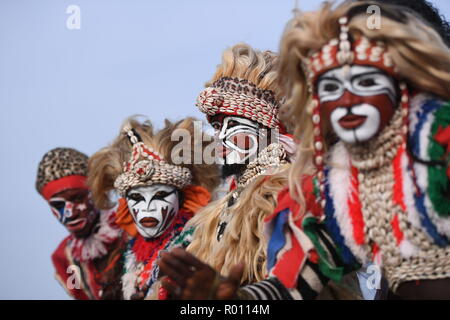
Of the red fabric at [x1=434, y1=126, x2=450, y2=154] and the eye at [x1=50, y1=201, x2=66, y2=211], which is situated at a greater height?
the red fabric at [x1=434, y1=126, x2=450, y2=154]

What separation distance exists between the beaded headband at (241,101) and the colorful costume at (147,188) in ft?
1.97

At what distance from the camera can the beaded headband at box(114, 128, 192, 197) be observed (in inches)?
231

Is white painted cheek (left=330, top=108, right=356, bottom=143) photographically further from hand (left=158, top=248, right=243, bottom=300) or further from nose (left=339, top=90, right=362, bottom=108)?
hand (left=158, top=248, right=243, bottom=300)

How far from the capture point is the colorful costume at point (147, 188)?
19.2 ft

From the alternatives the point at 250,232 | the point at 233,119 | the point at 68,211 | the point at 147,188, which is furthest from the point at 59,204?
the point at 250,232

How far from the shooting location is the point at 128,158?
6.22m

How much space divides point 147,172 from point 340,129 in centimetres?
258

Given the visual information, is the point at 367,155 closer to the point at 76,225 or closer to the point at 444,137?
the point at 444,137

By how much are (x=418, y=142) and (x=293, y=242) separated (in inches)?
26.6

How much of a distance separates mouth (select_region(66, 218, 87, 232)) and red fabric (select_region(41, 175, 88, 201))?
0.79 ft

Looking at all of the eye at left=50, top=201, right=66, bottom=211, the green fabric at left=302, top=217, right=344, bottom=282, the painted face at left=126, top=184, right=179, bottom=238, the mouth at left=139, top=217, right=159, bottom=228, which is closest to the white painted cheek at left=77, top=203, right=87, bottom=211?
the eye at left=50, top=201, right=66, bottom=211
